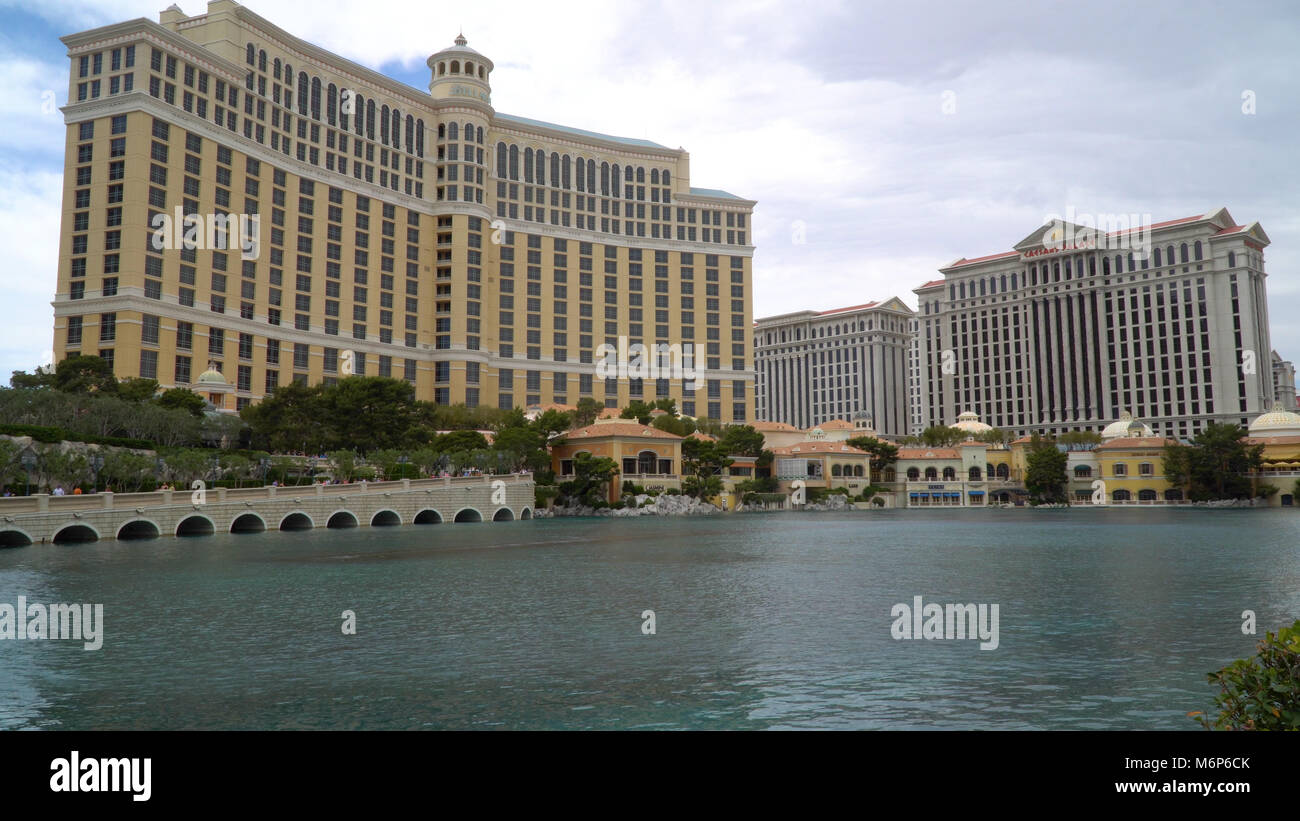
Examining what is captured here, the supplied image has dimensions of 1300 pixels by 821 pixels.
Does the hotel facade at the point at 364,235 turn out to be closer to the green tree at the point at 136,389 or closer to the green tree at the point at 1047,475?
the green tree at the point at 136,389

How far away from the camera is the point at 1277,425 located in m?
120

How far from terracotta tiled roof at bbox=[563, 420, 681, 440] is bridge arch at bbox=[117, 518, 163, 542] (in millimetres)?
55480

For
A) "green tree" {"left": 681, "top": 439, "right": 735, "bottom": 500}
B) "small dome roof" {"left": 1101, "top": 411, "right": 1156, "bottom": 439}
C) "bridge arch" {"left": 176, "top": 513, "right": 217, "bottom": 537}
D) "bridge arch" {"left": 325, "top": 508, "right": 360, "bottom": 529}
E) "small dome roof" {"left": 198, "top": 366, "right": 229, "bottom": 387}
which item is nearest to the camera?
"bridge arch" {"left": 176, "top": 513, "right": 217, "bottom": 537}

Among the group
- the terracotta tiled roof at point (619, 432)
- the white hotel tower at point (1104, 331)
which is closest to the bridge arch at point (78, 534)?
the terracotta tiled roof at point (619, 432)

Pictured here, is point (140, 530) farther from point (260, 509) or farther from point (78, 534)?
point (260, 509)

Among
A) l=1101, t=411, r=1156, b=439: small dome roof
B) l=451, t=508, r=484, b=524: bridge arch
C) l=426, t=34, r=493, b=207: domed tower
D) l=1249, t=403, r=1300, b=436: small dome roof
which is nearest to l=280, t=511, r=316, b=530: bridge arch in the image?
l=451, t=508, r=484, b=524: bridge arch

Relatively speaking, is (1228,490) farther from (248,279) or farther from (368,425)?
(248,279)

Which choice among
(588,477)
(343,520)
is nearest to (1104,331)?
(588,477)

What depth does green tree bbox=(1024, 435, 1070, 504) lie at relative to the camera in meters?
126

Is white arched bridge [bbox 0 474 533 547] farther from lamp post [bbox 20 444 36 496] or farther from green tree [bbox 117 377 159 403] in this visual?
green tree [bbox 117 377 159 403]

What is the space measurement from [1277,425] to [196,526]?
134 meters

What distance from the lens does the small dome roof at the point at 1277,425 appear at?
119 meters
